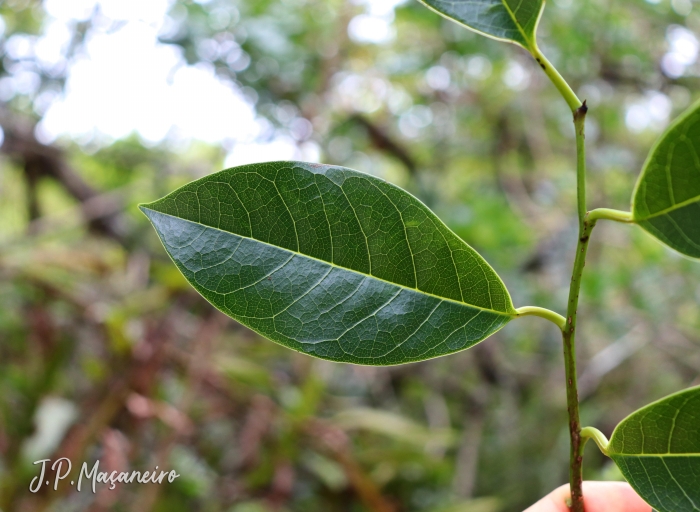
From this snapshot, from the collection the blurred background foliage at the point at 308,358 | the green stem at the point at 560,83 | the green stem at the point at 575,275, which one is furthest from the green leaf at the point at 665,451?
the blurred background foliage at the point at 308,358

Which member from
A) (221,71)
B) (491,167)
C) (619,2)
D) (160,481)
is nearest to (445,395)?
(491,167)

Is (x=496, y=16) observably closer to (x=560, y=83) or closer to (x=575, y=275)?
(x=560, y=83)

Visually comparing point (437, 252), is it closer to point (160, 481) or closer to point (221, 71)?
point (160, 481)

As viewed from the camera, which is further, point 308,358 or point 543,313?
point 308,358

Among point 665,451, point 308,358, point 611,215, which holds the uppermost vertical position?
point 611,215

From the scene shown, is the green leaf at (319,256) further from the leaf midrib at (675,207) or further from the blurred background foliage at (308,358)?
the blurred background foliage at (308,358)

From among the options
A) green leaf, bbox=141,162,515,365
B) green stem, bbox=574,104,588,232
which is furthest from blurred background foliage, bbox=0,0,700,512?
green stem, bbox=574,104,588,232

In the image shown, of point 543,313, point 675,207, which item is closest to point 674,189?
point 675,207
